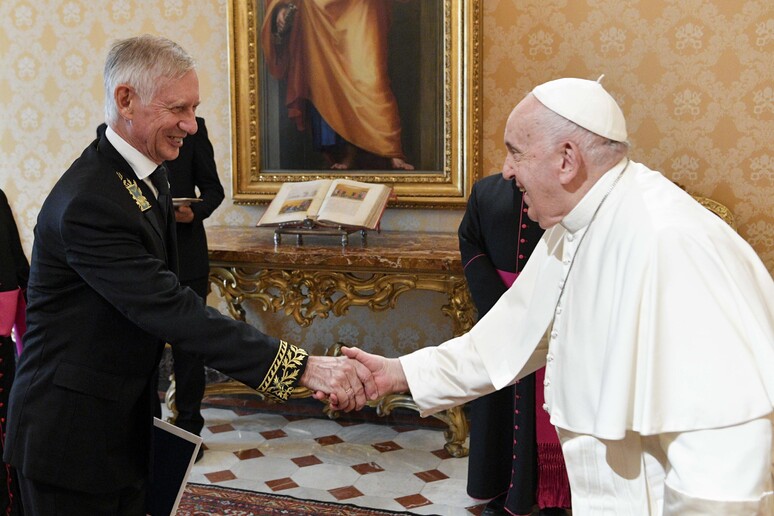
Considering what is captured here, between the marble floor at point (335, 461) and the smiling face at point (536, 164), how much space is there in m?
2.41

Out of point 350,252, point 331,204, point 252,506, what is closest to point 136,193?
point 252,506

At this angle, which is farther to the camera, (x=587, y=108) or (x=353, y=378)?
(x=353, y=378)

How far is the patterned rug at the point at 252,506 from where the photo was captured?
427 cm

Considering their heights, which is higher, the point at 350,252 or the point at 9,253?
the point at 9,253

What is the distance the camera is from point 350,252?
5055 mm

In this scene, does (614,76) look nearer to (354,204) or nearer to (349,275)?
(354,204)

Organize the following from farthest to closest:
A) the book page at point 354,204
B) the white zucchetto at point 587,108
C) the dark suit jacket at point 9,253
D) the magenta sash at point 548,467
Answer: the book page at point 354,204
the magenta sash at point 548,467
the dark suit jacket at point 9,253
the white zucchetto at point 587,108

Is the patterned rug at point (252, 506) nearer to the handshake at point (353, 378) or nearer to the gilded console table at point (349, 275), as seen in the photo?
the gilded console table at point (349, 275)

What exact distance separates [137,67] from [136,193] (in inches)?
14.8

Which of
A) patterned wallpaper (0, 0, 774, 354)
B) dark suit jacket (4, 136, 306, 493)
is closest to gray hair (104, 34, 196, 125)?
dark suit jacket (4, 136, 306, 493)

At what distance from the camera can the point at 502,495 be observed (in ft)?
14.1

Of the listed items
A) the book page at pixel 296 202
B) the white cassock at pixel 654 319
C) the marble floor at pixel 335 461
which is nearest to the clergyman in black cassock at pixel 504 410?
the marble floor at pixel 335 461

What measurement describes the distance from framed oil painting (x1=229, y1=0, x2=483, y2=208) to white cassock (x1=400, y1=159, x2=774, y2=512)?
3.35 metres

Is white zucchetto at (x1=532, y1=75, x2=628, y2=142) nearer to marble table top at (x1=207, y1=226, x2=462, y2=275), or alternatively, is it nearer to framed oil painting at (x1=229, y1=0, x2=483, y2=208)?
marble table top at (x1=207, y1=226, x2=462, y2=275)
